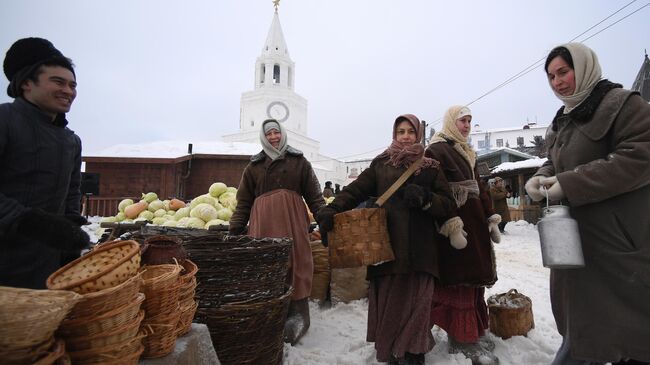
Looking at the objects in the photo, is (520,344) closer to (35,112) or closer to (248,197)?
(248,197)

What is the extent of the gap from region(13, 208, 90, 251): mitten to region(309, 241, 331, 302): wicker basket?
3154 mm

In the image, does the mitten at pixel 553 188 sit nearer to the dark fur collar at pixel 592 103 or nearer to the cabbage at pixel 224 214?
the dark fur collar at pixel 592 103

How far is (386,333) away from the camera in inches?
104

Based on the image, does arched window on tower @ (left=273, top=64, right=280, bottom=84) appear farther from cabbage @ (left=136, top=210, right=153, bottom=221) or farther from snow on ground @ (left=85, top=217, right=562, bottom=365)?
snow on ground @ (left=85, top=217, right=562, bottom=365)

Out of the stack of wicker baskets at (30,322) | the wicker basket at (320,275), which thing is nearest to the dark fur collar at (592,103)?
the stack of wicker baskets at (30,322)

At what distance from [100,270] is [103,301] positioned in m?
0.15

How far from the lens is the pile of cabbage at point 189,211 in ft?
18.3

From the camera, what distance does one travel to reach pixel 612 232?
1765mm

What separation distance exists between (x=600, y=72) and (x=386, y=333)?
7.10ft

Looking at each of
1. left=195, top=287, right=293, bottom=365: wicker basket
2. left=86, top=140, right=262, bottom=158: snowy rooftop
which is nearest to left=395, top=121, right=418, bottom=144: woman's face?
left=195, top=287, right=293, bottom=365: wicker basket

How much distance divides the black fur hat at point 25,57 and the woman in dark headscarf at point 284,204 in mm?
1970

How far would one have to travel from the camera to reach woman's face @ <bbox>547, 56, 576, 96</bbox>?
2.04 meters

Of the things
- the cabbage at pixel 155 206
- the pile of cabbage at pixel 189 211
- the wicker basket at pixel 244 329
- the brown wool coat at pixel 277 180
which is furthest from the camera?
the cabbage at pixel 155 206

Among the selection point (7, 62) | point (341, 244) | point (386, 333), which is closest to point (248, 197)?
point (341, 244)
